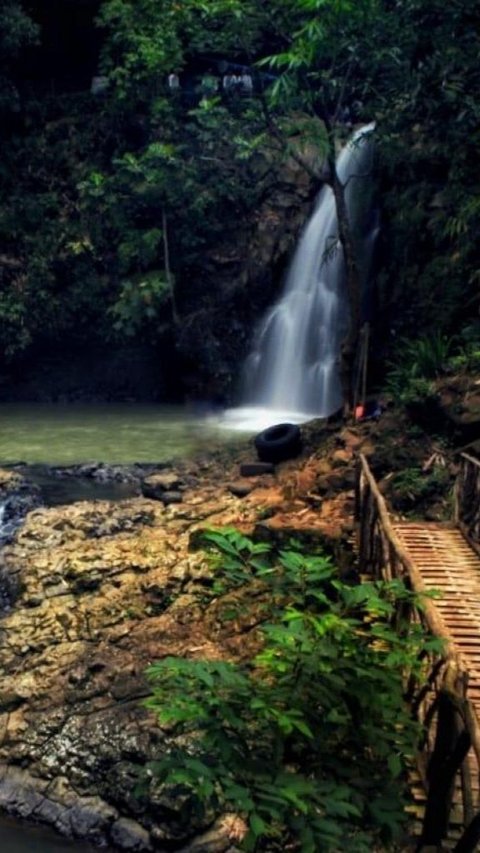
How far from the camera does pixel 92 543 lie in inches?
408

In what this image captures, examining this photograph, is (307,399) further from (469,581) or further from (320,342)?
(469,581)

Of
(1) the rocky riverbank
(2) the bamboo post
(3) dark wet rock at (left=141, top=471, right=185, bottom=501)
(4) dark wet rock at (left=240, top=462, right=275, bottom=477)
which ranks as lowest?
(1) the rocky riverbank

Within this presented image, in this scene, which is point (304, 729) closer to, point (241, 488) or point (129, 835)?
point (129, 835)

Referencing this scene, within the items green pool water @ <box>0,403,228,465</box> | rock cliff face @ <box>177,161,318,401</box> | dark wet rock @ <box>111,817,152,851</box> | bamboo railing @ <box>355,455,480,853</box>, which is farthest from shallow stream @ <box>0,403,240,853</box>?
bamboo railing @ <box>355,455,480,853</box>

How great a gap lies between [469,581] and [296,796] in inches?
175

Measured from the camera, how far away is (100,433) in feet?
61.0

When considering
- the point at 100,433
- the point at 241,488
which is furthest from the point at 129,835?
the point at 100,433

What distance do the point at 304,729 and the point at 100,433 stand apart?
1588 centimetres

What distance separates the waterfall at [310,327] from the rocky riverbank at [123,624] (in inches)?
256

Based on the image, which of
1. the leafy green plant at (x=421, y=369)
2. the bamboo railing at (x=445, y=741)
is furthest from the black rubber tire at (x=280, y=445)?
the bamboo railing at (x=445, y=741)

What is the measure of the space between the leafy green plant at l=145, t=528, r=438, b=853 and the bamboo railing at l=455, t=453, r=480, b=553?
4.66 m

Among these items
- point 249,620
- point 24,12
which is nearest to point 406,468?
point 249,620

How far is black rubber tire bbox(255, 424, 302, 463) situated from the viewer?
44.9ft

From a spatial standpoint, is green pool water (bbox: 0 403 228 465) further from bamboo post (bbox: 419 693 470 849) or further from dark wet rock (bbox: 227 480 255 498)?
bamboo post (bbox: 419 693 470 849)
